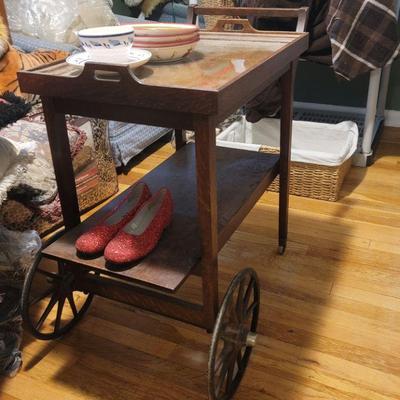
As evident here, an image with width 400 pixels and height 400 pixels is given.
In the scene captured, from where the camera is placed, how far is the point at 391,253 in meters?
1.55

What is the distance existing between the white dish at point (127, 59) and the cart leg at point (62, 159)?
10 centimetres

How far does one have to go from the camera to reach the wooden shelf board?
0.96 meters

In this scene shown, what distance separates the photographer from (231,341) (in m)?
0.99

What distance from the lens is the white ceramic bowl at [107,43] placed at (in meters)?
0.92

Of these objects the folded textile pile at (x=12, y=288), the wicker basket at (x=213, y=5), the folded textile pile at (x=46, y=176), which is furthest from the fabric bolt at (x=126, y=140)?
the folded textile pile at (x=12, y=288)

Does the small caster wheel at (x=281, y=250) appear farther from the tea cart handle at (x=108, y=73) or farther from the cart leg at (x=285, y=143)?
the tea cart handle at (x=108, y=73)

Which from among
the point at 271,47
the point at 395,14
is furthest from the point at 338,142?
the point at 271,47

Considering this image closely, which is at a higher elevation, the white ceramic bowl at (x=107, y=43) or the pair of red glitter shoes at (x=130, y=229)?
the white ceramic bowl at (x=107, y=43)

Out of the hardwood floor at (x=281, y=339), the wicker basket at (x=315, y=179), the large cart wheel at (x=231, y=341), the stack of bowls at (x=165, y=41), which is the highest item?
the stack of bowls at (x=165, y=41)

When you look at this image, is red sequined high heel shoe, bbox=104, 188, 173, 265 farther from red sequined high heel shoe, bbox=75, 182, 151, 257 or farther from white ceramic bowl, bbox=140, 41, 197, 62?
white ceramic bowl, bbox=140, 41, 197, 62

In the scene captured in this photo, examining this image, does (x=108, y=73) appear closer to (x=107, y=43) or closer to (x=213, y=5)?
(x=107, y=43)

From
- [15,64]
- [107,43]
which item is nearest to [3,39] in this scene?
[15,64]

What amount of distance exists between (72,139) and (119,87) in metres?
0.84

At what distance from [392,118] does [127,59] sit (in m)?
1.94
